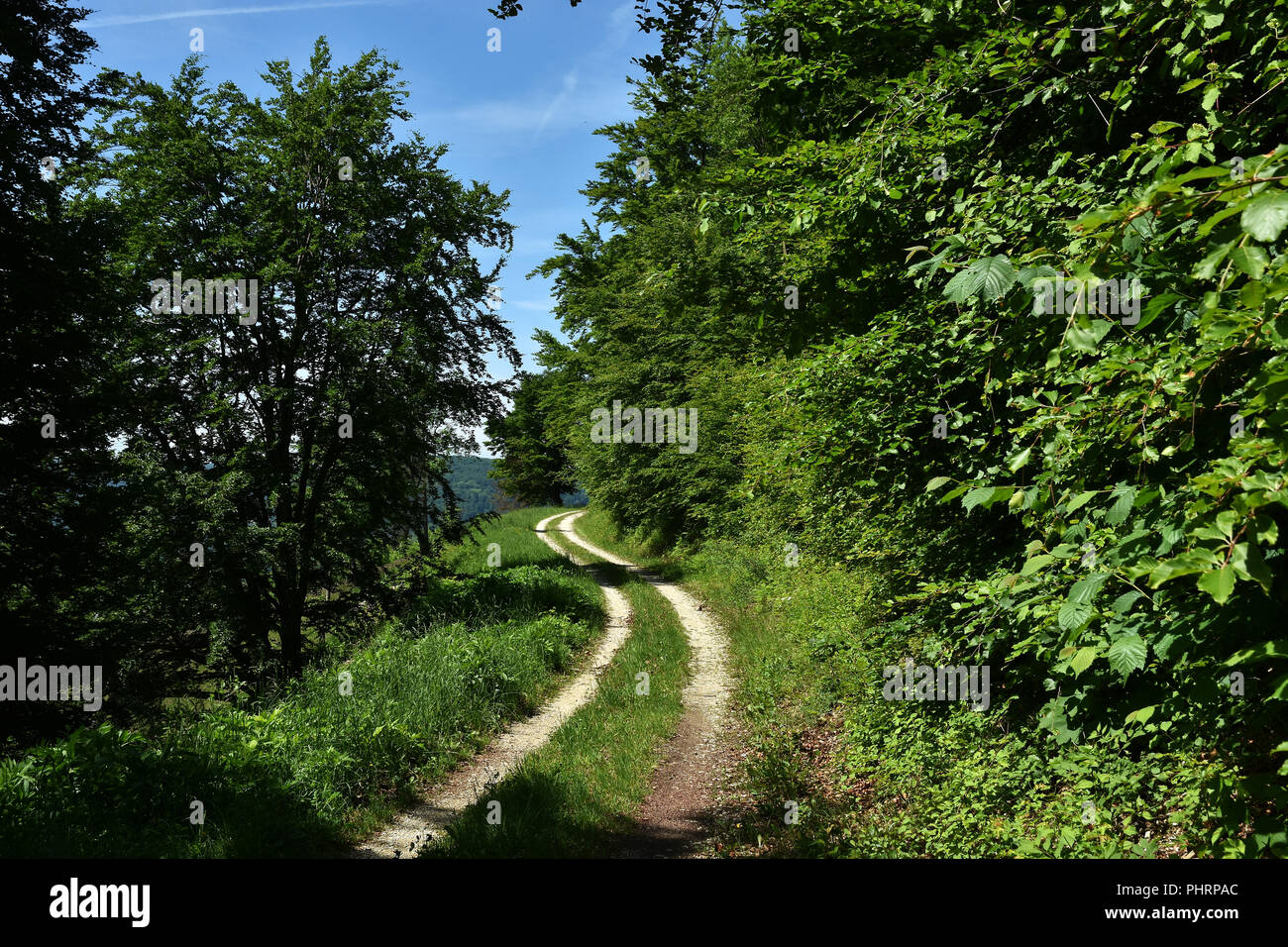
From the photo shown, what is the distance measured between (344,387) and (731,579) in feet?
35.6

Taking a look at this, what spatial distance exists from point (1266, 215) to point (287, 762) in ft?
28.8

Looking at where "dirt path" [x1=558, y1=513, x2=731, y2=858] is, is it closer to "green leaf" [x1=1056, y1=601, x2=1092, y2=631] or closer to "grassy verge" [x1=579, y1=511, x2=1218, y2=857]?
"grassy verge" [x1=579, y1=511, x2=1218, y2=857]

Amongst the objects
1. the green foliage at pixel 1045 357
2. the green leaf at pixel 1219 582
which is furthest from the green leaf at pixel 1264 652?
the green leaf at pixel 1219 582

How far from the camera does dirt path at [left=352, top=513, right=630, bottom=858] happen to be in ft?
21.7

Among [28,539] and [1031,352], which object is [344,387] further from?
[1031,352]

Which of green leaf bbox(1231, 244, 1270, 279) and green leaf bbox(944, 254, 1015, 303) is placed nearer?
green leaf bbox(1231, 244, 1270, 279)

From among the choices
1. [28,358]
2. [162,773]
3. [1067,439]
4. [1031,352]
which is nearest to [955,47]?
[1031,352]

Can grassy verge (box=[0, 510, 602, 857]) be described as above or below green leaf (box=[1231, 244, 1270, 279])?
below

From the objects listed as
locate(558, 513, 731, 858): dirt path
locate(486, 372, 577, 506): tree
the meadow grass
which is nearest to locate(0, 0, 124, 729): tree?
the meadow grass

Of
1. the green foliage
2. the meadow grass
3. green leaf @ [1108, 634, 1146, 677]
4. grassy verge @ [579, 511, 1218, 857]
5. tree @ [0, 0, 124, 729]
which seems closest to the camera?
the green foliage

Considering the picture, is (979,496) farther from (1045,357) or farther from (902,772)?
(902,772)

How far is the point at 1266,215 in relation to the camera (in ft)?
6.17

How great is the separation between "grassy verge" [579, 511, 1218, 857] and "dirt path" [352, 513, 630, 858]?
9.16 feet

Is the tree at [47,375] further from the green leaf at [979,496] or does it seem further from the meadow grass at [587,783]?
the green leaf at [979,496]
